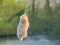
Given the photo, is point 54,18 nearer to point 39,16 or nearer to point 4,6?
point 39,16

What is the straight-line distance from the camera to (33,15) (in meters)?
3.23

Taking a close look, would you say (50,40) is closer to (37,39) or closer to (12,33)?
(37,39)

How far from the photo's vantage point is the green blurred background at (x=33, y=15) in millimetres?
3215

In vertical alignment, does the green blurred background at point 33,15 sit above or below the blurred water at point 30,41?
above

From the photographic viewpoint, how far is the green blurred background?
3.21m

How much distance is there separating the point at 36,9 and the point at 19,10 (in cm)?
14

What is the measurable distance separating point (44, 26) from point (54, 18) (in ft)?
0.36

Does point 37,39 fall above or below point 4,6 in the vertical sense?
below

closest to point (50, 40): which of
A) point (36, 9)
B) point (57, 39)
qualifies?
point (57, 39)

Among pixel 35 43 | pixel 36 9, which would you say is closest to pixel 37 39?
pixel 35 43

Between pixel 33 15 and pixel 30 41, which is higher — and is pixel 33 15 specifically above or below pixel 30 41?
above

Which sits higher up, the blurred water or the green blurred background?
the green blurred background

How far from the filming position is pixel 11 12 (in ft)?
10.6

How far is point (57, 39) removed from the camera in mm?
3248
